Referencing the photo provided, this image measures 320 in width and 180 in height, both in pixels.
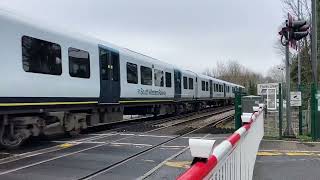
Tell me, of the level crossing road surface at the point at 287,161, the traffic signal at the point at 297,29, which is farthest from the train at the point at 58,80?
the traffic signal at the point at 297,29

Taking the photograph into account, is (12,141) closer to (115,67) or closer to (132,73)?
(115,67)

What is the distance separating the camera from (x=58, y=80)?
47.9 feet

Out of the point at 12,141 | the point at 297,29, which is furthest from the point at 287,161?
the point at 12,141

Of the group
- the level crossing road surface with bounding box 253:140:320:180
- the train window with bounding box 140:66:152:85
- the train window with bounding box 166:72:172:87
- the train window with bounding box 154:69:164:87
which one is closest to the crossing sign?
the level crossing road surface with bounding box 253:140:320:180

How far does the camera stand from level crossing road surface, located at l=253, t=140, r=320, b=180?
30.9 ft

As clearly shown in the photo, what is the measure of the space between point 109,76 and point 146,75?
237 inches

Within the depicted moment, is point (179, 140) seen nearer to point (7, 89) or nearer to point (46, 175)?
point (7, 89)

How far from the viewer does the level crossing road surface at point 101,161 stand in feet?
31.2

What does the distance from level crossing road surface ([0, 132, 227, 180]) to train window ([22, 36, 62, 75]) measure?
2043mm

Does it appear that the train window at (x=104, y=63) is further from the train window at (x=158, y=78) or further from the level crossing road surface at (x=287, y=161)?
the train window at (x=158, y=78)

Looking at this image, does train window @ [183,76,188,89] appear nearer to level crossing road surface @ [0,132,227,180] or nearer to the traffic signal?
the traffic signal

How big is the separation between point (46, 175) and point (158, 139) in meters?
7.12

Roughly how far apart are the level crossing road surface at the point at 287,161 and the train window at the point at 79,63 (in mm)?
5859

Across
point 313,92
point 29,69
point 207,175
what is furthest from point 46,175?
point 313,92
